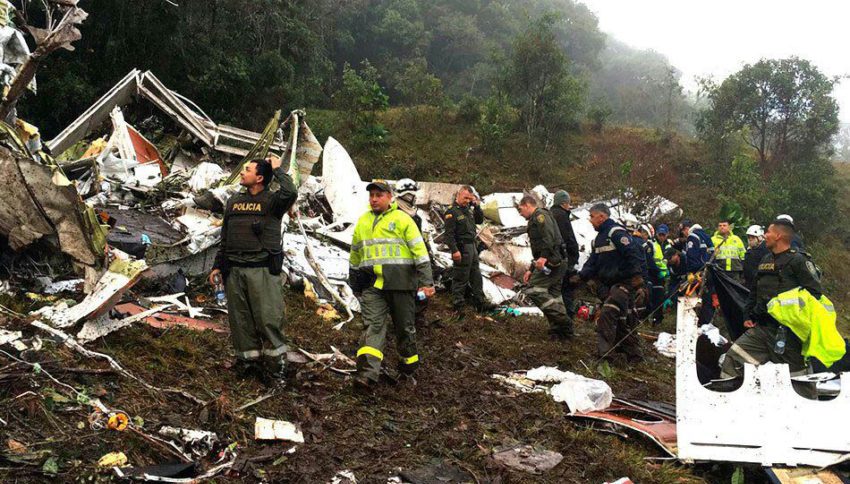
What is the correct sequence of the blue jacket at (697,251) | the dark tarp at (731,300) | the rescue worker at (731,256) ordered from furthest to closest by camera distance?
the blue jacket at (697,251) < the rescue worker at (731,256) < the dark tarp at (731,300)

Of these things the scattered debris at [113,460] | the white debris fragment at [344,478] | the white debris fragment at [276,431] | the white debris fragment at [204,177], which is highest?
the white debris fragment at [204,177]

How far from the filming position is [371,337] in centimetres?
418

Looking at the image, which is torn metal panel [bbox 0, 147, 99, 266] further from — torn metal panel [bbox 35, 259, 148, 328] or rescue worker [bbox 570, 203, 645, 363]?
rescue worker [bbox 570, 203, 645, 363]

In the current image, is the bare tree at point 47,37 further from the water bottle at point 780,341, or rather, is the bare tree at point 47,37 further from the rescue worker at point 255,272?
the water bottle at point 780,341

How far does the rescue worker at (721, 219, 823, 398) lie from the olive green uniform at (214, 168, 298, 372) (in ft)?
10.8

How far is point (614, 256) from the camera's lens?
5.70 m

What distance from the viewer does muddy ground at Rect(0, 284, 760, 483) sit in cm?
284

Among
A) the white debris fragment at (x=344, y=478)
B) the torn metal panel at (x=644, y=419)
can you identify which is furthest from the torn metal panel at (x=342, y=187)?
the white debris fragment at (x=344, y=478)

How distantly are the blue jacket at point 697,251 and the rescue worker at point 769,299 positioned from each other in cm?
457

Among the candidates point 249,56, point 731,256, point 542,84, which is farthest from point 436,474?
point 542,84

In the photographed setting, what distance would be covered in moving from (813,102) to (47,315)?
2141cm

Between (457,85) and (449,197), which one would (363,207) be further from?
(457,85)

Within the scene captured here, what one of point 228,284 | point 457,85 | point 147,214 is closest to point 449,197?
point 147,214

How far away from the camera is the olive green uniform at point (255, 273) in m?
3.97
